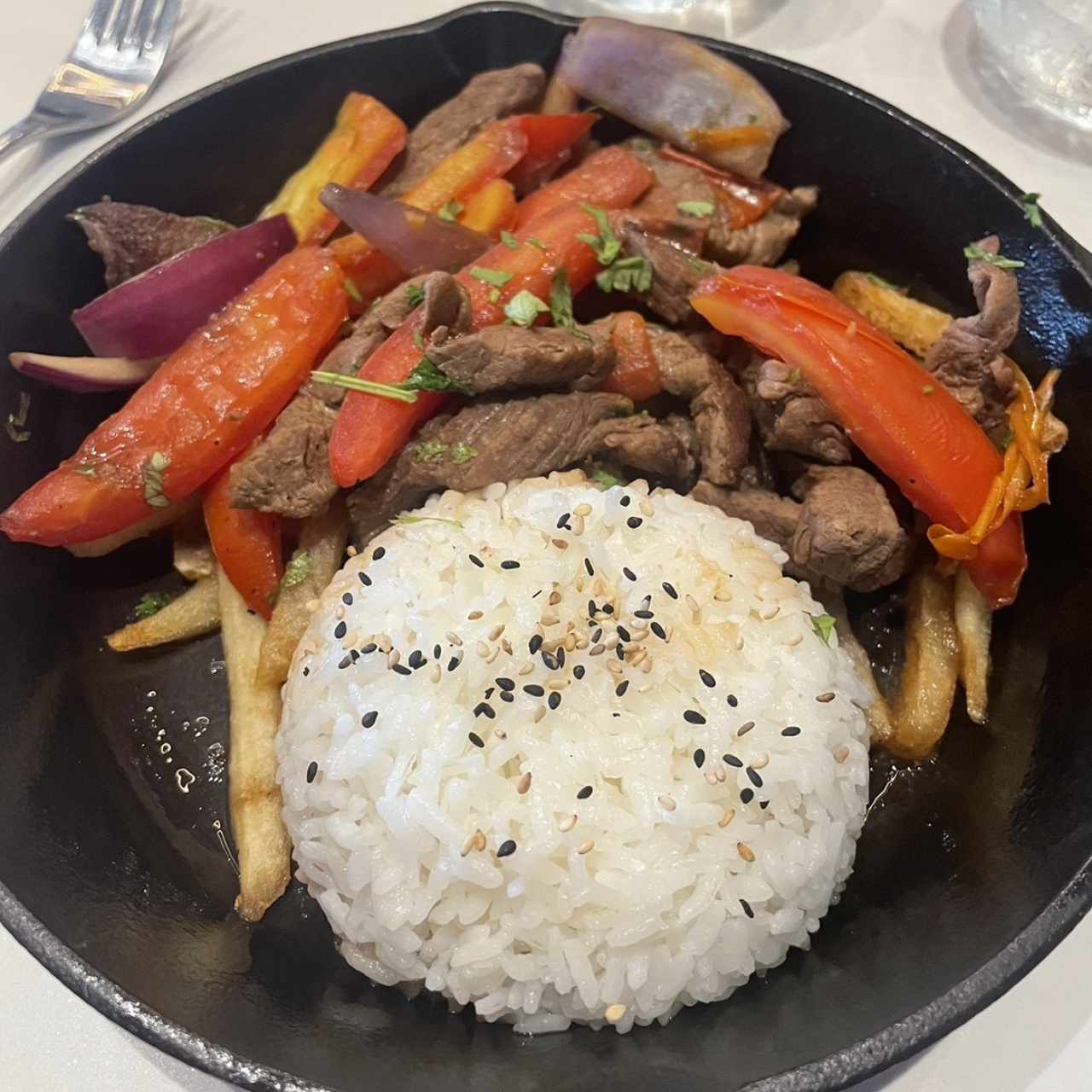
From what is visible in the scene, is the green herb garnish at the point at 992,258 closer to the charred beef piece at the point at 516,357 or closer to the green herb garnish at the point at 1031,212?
the green herb garnish at the point at 1031,212

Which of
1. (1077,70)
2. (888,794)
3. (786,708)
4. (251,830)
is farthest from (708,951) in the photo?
(1077,70)

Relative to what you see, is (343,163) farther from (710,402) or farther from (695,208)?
(710,402)

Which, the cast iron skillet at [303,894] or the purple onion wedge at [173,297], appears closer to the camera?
the cast iron skillet at [303,894]

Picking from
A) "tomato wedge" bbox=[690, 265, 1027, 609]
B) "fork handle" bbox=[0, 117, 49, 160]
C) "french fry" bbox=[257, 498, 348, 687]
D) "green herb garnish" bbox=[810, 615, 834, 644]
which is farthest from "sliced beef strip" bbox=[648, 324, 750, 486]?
"fork handle" bbox=[0, 117, 49, 160]

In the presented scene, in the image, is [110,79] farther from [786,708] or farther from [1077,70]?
[1077,70]

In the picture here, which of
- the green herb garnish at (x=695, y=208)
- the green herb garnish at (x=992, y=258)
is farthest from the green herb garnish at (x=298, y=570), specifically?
the green herb garnish at (x=992, y=258)
